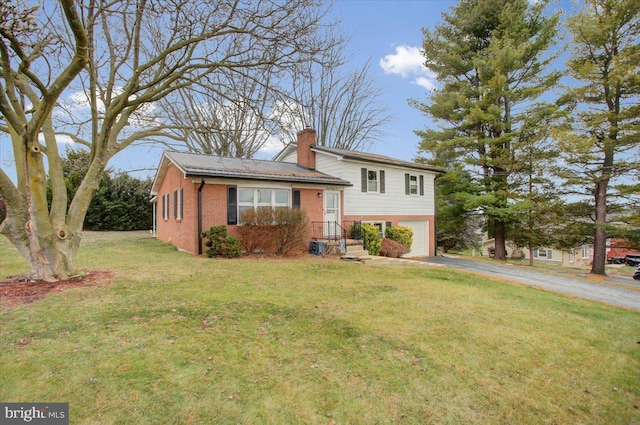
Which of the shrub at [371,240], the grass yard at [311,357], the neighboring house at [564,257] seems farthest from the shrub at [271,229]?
the neighboring house at [564,257]

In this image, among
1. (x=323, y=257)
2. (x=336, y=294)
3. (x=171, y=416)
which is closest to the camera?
(x=171, y=416)

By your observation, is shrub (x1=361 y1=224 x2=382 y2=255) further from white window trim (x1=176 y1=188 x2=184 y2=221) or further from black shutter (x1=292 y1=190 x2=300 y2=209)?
white window trim (x1=176 y1=188 x2=184 y2=221)

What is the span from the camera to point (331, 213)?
1477 centimetres

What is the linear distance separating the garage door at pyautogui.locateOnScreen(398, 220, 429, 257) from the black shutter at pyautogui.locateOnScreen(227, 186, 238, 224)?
32.5ft

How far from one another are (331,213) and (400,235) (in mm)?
4104

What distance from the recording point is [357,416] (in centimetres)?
271

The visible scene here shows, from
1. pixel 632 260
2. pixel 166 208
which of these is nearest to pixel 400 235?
pixel 166 208

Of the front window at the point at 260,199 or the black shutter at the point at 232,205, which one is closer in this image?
the black shutter at the point at 232,205

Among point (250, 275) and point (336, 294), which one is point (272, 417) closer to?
point (336, 294)

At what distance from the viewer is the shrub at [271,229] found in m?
11.6

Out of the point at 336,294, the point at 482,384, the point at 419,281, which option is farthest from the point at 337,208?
the point at 482,384

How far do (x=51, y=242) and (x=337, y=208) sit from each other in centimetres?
1054

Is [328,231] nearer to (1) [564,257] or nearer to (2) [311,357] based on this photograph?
(2) [311,357]

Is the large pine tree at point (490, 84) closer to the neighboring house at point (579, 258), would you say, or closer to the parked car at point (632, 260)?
the neighboring house at point (579, 258)
